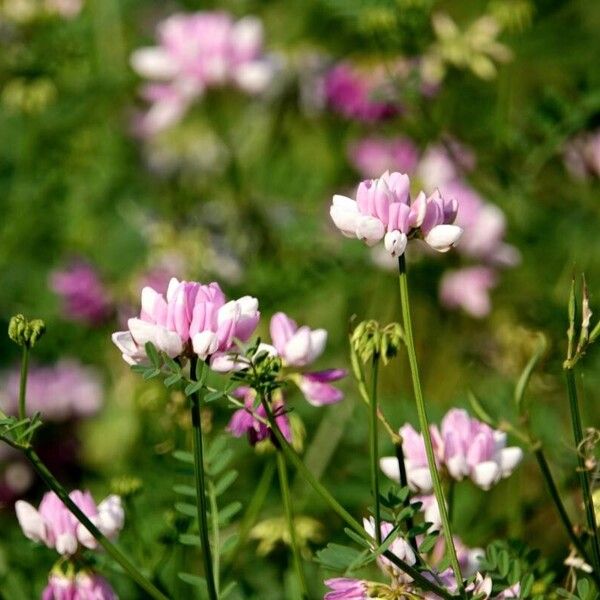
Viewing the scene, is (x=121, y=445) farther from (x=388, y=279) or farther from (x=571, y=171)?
(x=571, y=171)

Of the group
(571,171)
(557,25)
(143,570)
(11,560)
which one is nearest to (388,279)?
(571,171)

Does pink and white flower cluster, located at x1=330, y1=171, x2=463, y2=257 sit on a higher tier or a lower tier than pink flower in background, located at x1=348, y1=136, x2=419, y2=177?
higher

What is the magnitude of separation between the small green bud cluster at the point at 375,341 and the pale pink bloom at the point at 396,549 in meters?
0.15

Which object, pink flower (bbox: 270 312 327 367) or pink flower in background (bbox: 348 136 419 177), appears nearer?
pink flower (bbox: 270 312 327 367)

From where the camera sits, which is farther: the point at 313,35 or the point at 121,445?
the point at 313,35

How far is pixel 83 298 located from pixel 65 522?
1.70 meters

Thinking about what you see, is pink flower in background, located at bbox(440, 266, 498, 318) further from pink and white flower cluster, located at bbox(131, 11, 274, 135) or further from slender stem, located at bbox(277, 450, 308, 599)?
slender stem, located at bbox(277, 450, 308, 599)

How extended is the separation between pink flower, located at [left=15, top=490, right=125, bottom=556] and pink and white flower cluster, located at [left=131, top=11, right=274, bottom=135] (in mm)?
1636

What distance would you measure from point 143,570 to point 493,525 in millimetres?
617

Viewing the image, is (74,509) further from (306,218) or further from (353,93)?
(353,93)

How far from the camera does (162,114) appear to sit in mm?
2930

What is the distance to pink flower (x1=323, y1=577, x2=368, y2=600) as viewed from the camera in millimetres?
1159

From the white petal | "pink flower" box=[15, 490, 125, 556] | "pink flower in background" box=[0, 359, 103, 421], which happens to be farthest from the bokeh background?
the white petal

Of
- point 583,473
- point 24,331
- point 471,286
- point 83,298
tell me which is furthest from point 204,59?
point 583,473
